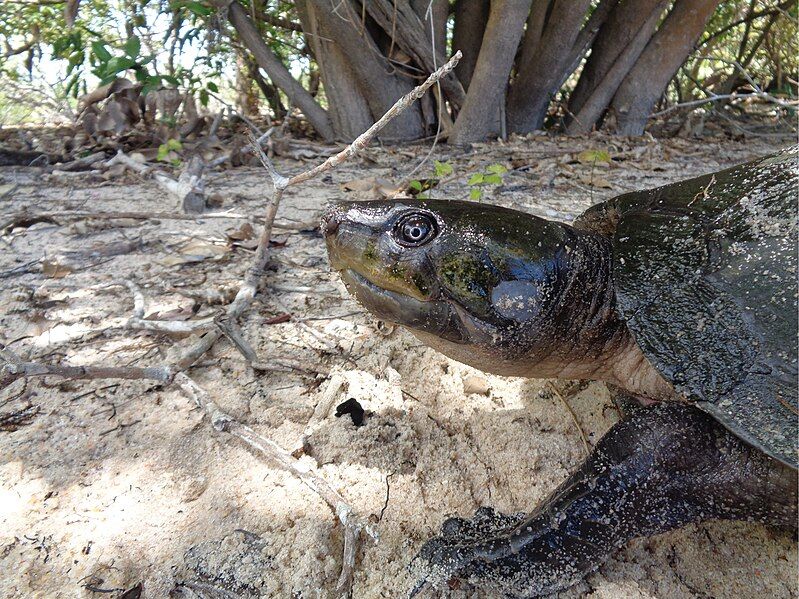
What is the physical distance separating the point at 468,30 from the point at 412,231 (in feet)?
17.6

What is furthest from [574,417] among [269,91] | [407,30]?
[269,91]

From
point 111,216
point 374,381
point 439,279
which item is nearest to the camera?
point 439,279

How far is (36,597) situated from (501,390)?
154cm

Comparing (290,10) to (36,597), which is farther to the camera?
(290,10)

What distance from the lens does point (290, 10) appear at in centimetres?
667

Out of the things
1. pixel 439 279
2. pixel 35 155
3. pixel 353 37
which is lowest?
pixel 35 155

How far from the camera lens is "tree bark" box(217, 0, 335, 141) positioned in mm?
5797

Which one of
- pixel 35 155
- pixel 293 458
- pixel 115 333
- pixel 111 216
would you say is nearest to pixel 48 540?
pixel 293 458

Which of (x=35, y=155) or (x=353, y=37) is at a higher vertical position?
(x=353, y=37)

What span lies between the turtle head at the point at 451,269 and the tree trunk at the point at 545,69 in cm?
481

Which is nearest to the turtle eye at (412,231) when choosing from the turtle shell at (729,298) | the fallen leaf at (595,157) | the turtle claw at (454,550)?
the turtle shell at (729,298)

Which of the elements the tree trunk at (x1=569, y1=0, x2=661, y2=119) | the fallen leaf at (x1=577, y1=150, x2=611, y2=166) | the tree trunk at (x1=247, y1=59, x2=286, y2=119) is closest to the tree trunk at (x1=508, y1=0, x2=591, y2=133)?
the tree trunk at (x1=569, y1=0, x2=661, y2=119)

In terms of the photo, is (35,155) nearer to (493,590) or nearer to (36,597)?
(36,597)

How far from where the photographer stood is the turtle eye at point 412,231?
5.00 feet
